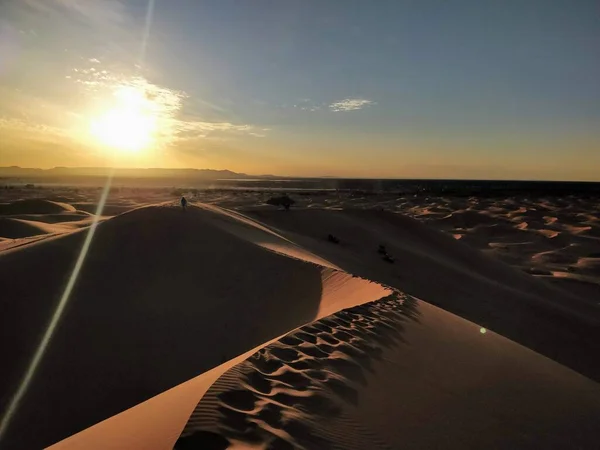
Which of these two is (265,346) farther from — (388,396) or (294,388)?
(388,396)

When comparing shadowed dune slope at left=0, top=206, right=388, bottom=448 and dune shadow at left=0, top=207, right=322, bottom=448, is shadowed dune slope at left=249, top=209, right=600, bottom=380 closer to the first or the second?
shadowed dune slope at left=0, top=206, right=388, bottom=448

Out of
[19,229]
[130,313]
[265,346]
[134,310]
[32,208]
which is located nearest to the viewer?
[265,346]

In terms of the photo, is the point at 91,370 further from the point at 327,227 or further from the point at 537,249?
the point at 537,249

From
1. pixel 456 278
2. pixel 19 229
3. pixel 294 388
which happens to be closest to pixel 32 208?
pixel 19 229

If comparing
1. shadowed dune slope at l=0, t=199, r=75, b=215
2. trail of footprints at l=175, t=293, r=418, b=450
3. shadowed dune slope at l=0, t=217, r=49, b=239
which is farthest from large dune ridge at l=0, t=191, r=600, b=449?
shadowed dune slope at l=0, t=199, r=75, b=215

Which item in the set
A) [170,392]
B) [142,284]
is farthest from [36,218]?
[170,392]
